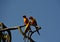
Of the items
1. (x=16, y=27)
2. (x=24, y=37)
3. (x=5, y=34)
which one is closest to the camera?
(x=24, y=37)

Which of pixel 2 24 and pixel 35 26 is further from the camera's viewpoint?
pixel 2 24

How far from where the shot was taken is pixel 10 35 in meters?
31.8

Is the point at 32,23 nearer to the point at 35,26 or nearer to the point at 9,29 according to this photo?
the point at 35,26

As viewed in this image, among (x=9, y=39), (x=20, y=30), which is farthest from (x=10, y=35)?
(x=20, y=30)

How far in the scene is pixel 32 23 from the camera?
29.2m

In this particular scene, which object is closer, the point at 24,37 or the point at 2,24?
the point at 24,37

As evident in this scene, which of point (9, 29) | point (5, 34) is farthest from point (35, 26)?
point (5, 34)

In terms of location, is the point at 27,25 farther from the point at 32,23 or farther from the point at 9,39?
the point at 9,39

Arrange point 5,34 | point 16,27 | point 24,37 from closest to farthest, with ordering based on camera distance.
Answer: point 24,37 < point 16,27 < point 5,34

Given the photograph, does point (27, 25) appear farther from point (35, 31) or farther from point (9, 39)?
point (9, 39)

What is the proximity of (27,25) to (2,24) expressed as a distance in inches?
150

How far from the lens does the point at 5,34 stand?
108 feet

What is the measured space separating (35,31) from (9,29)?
2.97 m

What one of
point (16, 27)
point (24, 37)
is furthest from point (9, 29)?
point (24, 37)
